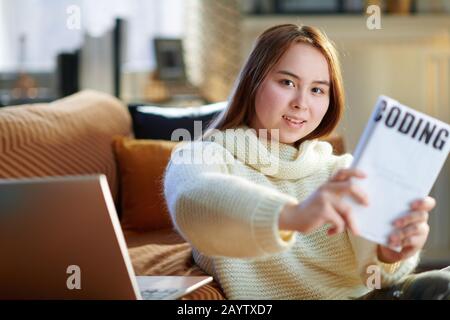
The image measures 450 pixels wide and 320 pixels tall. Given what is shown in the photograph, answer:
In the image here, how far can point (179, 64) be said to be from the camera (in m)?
3.89

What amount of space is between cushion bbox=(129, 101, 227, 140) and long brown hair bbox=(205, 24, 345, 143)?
0.93m

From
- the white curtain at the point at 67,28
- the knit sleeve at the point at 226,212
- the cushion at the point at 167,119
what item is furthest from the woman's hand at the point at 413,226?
the white curtain at the point at 67,28

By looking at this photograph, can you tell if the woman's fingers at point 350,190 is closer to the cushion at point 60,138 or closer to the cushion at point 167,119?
the cushion at point 60,138

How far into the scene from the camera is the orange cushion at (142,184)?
7.09 feet

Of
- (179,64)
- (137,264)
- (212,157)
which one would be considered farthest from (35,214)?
(179,64)

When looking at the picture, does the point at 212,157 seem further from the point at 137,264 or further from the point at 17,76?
the point at 17,76

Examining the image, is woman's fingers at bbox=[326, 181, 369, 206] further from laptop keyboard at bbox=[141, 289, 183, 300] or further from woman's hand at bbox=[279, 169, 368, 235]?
laptop keyboard at bbox=[141, 289, 183, 300]

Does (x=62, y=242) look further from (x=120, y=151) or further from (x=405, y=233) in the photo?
(x=120, y=151)

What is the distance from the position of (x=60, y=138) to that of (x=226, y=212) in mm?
1094

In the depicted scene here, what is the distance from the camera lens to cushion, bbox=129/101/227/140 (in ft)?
7.92

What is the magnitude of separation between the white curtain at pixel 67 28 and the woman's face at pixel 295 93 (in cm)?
293

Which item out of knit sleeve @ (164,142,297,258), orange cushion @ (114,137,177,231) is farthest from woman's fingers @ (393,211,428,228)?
orange cushion @ (114,137,177,231)

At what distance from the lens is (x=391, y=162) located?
3.22 ft
